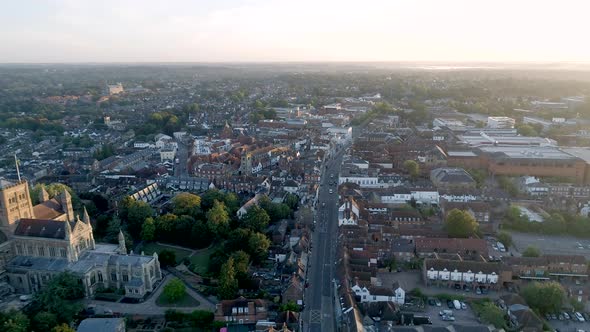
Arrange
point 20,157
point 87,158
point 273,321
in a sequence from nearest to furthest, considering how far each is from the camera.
→ point 273,321 → point 87,158 → point 20,157

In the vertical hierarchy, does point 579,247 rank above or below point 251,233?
below

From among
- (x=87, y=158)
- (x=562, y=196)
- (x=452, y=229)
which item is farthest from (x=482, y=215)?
(x=87, y=158)

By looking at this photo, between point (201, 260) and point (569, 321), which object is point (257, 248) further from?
point (569, 321)

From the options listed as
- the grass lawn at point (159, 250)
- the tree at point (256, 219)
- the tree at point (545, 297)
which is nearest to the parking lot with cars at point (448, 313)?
the tree at point (545, 297)

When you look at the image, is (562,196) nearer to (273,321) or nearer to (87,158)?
(273,321)

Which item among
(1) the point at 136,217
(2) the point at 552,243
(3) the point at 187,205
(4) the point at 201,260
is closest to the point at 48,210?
(1) the point at 136,217

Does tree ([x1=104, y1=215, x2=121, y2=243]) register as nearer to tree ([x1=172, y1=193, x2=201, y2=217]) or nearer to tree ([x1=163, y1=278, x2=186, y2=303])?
tree ([x1=172, y1=193, x2=201, y2=217])

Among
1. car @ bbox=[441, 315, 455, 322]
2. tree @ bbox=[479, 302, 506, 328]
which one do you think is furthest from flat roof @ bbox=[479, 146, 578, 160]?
car @ bbox=[441, 315, 455, 322]
